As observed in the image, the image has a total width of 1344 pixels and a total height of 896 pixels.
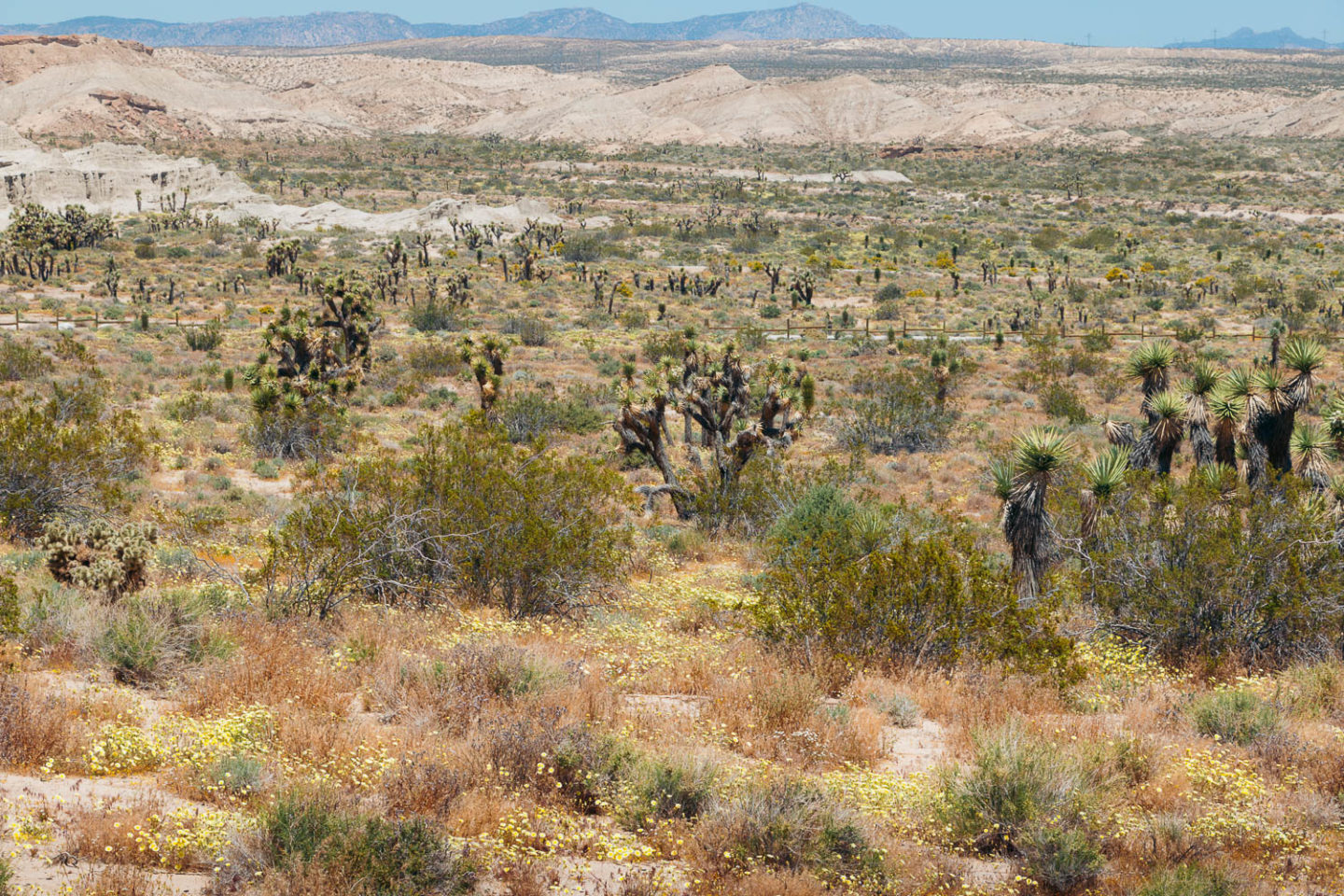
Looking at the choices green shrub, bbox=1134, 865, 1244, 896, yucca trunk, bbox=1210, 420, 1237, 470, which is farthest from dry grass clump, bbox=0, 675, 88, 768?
yucca trunk, bbox=1210, 420, 1237, 470

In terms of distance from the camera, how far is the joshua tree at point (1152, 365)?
1617cm

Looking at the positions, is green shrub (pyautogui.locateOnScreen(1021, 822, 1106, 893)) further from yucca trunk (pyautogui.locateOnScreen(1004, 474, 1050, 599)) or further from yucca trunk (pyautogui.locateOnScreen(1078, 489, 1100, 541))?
yucca trunk (pyautogui.locateOnScreen(1078, 489, 1100, 541))

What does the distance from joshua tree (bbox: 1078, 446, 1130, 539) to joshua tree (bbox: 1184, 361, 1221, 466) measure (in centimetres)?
314

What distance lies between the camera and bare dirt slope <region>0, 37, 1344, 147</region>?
12406cm

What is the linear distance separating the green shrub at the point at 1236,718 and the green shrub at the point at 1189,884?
2.31 m

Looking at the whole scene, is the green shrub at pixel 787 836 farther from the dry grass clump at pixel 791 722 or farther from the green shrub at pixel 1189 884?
the green shrub at pixel 1189 884

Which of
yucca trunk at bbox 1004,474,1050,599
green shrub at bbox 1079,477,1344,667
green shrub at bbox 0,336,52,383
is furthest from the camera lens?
green shrub at bbox 0,336,52,383

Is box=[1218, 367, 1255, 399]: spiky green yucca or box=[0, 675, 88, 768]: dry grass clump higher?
box=[1218, 367, 1255, 399]: spiky green yucca

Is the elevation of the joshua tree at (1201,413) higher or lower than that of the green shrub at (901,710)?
higher

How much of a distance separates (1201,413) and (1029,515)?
5.46 meters

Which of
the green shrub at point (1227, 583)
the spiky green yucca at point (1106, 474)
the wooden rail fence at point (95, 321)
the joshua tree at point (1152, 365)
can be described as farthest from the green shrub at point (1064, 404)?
the wooden rail fence at point (95, 321)

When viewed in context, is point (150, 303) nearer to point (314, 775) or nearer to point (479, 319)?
point (479, 319)

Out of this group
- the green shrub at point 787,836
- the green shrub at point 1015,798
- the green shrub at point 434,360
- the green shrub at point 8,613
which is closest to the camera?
the green shrub at point 787,836

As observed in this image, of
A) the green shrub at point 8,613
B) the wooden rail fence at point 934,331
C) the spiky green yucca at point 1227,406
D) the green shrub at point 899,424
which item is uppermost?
Answer: the spiky green yucca at point 1227,406
